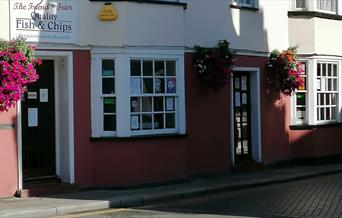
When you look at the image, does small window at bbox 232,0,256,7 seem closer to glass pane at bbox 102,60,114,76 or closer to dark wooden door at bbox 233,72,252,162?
dark wooden door at bbox 233,72,252,162

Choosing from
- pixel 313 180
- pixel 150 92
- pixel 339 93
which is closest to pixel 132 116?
pixel 150 92

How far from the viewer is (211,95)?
588 inches

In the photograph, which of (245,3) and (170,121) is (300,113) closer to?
(245,3)

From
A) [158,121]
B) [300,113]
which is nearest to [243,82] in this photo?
[300,113]

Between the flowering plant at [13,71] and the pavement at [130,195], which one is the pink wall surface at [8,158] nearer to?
the pavement at [130,195]

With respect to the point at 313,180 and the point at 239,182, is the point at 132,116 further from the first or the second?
the point at 313,180

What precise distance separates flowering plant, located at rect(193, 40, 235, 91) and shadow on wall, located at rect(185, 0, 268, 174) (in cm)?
25

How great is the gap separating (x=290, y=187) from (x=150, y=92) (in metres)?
3.81

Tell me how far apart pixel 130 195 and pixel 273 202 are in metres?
2.73

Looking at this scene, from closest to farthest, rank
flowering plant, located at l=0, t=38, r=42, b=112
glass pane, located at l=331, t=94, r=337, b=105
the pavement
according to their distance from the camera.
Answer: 1. the pavement
2. flowering plant, located at l=0, t=38, r=42, b=112
3. glass pane, located at l=331, t=94, r=337, b=105

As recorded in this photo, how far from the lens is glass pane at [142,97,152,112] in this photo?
13.3m

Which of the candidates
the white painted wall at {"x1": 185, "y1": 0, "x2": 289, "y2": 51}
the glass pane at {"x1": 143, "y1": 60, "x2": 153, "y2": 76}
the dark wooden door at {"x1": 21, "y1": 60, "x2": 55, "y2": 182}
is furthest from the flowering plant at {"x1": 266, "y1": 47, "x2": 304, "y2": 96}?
the dark wooden door at {"x1": 21, "y1": 60, "x2": 55, "y2": 182}

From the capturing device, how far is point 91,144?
1276 cm

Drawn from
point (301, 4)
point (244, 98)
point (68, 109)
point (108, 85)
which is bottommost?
point (68, 109)
